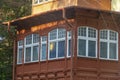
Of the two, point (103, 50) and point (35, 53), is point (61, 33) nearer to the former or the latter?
point (103, 50)

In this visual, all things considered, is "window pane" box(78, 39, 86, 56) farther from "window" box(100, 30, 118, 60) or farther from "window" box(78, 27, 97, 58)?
"window" box(100, 30, 118, 60)

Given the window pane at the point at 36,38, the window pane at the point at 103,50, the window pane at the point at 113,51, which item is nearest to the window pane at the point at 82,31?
the window pane at the point at 103,50

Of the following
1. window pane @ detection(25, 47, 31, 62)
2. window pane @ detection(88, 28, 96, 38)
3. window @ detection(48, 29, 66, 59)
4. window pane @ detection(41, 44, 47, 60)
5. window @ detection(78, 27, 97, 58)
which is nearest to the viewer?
window @ detection(78, 27, 97, 58)

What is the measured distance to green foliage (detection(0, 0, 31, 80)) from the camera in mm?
34816

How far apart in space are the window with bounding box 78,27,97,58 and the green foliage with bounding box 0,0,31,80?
1093 centimetres

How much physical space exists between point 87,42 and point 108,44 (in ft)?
5.22

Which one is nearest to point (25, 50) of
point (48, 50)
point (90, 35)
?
point (48, 50)

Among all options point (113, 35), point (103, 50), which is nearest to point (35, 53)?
point (103, 50)

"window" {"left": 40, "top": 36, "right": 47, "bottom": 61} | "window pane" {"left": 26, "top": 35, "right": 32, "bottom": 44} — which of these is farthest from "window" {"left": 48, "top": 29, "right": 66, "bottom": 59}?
"window pane" {"left": 26, "top": 35, "right": 32, "bottom": 44}

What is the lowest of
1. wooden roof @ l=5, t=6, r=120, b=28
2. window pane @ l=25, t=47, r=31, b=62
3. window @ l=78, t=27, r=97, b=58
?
window pane @ l=25, t=47, r=31, b=62

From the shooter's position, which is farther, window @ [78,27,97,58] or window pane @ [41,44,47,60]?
window pane @ [41,44,47,60]

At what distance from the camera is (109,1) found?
2720 centimetres

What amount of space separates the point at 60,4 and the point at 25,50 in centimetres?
426

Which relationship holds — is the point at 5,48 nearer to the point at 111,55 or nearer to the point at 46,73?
the point at 46,73
